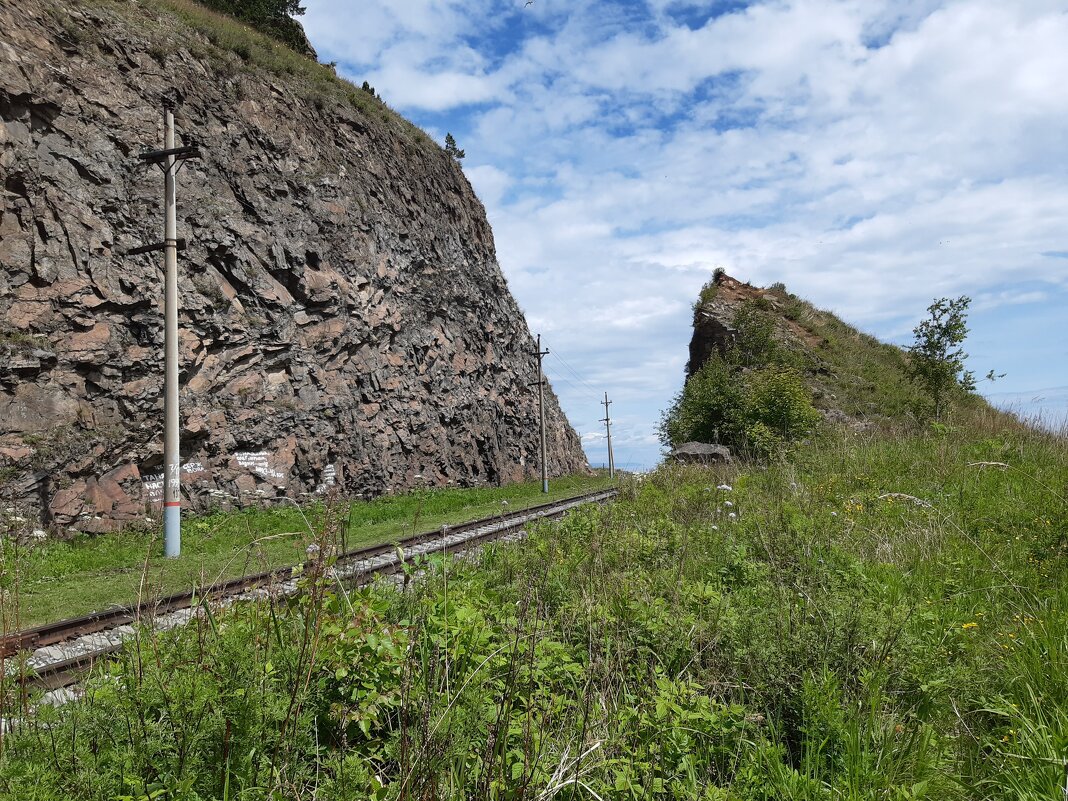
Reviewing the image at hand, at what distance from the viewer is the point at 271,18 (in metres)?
36.4

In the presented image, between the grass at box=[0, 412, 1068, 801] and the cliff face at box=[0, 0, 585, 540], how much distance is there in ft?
43.5

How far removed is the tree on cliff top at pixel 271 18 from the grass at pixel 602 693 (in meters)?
38.3

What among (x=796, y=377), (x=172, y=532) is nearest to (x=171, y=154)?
(x=172, y=532)

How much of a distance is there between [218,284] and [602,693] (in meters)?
18.0

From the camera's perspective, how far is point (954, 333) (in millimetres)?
25094

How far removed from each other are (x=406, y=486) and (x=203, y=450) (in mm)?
8241

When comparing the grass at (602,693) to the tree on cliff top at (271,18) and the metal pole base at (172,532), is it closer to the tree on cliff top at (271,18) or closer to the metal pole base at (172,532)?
the metal pole base at (172,532)

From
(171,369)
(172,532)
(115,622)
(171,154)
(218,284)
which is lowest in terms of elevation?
(115,622)

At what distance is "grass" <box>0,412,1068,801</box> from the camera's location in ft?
7.91

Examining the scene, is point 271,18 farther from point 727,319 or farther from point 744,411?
point 744,411

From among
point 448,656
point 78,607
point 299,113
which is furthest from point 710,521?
point 299,113

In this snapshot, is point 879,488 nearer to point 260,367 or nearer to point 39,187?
point 260,367

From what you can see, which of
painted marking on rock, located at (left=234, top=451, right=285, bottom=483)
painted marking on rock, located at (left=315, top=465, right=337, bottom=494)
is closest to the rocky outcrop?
painted marking on rock, located at (left=315, top=465, right=337, bottom=494)

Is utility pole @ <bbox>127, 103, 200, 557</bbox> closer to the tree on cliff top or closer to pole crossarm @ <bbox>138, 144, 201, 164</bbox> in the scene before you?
pole crossarm @ <bbox>138, 144, 201, 164</bbox>
